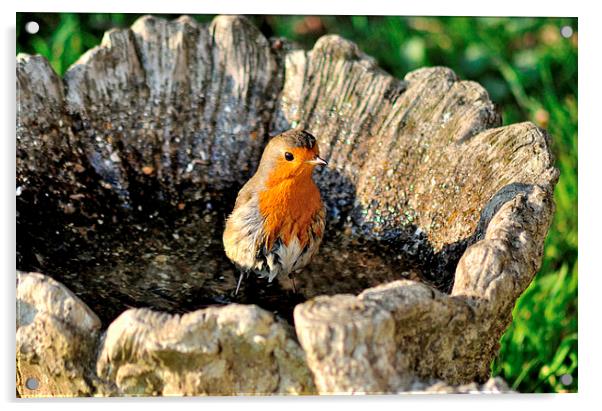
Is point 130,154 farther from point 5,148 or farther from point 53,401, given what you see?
point 53,401

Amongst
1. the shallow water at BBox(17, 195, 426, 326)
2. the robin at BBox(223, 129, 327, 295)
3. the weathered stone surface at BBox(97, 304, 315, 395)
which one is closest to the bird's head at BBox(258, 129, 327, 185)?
the robin at BBox(223, 129, 327, 295)

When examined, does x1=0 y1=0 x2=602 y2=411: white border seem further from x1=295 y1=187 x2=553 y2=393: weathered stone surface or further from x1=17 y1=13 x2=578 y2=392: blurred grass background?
x1=295 y1=187 x2=553 y2=393: weathered stone surface

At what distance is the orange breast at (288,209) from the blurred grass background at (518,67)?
0.70 meters

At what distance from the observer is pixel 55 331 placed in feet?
5.39

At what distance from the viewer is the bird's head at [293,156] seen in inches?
81.8

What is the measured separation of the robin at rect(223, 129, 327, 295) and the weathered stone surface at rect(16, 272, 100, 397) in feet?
1.82

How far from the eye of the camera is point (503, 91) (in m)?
3.55

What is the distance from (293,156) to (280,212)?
0.45ft

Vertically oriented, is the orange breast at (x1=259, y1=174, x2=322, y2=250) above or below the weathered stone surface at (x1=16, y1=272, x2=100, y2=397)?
above

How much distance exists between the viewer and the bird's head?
208 centimetres

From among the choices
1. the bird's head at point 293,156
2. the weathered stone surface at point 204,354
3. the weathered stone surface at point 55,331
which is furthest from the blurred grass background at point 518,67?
the weathered stone surface at point 204,354
